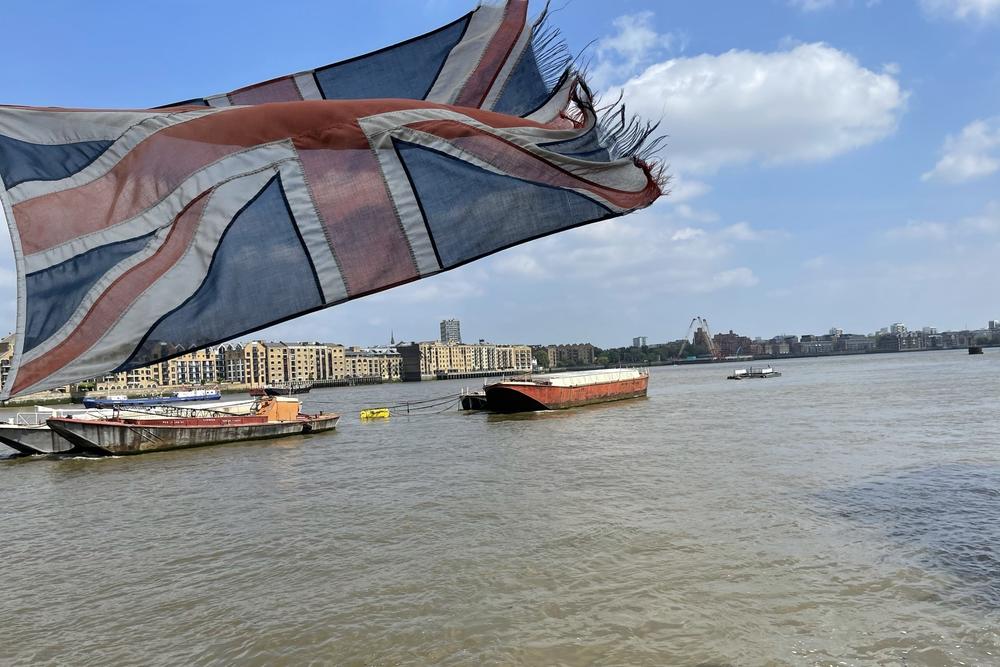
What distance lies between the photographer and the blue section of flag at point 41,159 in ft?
8.04

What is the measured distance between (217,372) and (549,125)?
175 meters

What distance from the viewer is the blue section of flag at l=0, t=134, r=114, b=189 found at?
245 centimetres

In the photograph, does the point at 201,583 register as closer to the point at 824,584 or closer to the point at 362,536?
the point at 362,536

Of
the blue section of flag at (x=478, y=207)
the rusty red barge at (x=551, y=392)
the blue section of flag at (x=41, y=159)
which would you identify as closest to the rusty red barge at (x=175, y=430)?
the rusty red barge at (x=551, y=392)

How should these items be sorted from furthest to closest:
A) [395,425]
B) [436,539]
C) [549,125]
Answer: [395,425] < [436,539] < [549,125]

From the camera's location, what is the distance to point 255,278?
108 inches

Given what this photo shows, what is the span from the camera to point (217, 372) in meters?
164

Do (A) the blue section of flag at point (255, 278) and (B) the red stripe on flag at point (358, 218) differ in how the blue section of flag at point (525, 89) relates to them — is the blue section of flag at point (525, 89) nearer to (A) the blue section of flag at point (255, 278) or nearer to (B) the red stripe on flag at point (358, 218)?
(B) the red stripe on flag at point (358, 218)

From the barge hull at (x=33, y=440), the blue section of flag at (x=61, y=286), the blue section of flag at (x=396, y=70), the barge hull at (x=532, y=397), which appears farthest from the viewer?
the barge hull at (x=532, y=397)

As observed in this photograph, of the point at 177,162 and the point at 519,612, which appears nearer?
the point at 177,162

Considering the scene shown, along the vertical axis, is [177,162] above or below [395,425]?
above

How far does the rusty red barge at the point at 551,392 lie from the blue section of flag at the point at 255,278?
3589 cm

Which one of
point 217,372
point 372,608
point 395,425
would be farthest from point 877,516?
point 217,372

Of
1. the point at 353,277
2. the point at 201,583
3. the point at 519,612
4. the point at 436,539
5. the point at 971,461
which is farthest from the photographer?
the point at 971,461
